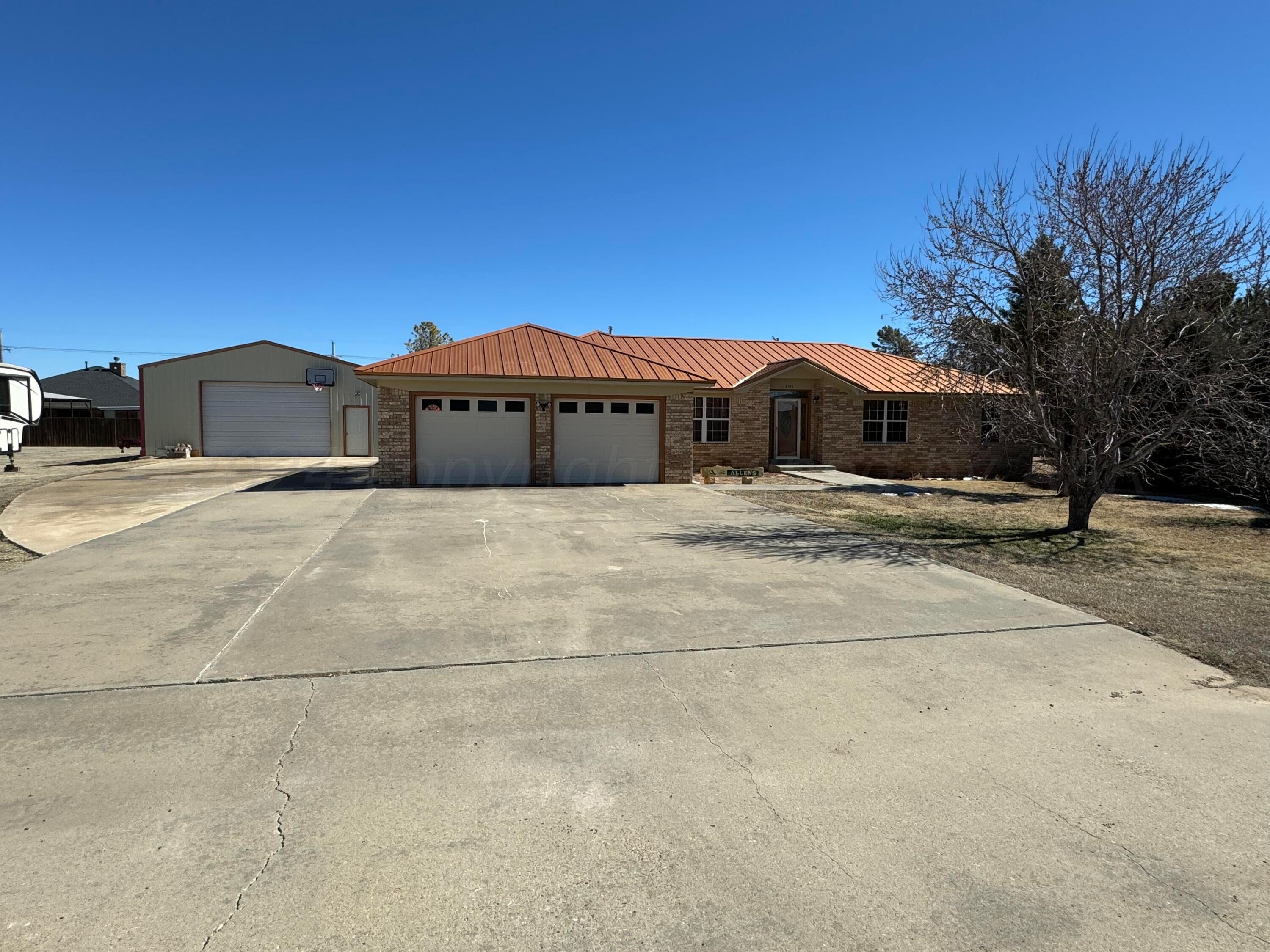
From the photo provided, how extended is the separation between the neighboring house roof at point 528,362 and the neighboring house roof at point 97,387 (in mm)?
39439

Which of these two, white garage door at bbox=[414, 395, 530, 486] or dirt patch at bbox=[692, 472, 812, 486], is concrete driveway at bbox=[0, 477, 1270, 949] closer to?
white garage door at bbox=[414, 395, 530, 486]

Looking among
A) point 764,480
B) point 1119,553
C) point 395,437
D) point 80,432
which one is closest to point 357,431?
point 395,437

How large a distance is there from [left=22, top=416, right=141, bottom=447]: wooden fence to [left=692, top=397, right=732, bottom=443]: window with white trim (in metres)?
28.9

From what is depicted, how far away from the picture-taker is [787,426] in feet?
75.2

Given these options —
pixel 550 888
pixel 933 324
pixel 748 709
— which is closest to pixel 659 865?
pixel 550 888

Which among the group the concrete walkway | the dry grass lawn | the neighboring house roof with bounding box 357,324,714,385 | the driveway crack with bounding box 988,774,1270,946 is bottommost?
the driveway crack with bounding box 988,774,1270,946

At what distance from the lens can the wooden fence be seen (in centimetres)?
3378

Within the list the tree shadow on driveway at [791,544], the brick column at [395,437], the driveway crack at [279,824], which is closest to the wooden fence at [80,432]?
the brick column at [395,437]

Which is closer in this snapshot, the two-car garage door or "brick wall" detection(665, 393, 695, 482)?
the two-car garage door

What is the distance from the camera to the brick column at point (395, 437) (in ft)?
53.2

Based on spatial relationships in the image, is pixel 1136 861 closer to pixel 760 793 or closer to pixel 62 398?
pixel 760 793

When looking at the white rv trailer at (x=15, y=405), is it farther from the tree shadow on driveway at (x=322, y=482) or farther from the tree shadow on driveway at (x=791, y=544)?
the tree shadow on driveway at (x=791, y=544)

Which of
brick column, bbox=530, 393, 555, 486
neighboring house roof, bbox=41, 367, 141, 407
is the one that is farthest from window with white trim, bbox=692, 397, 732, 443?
neighboring house roof, bbox=41, 367, 141, 407

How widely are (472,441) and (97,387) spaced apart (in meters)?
43.8
